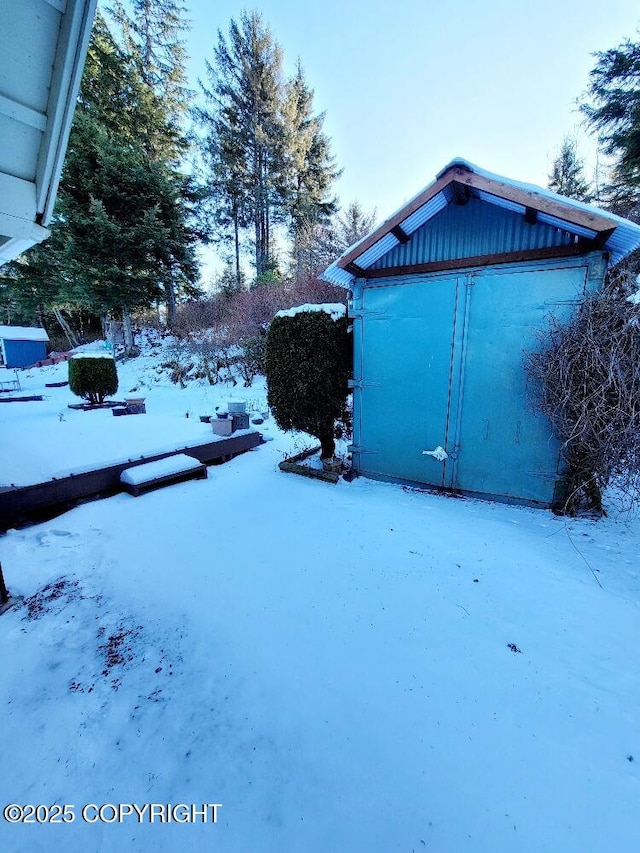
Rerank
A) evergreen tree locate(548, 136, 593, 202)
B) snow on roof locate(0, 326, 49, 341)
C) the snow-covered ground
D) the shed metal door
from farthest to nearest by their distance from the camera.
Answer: snow on roof locate(0, 326, 49, 341) < evergreen tree locate(548, 136, 593, 202) < the shed metal door < the snow-covered ground

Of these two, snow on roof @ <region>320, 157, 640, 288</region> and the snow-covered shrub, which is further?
snow on roof @ <region>320, 157, 640, 288</region>

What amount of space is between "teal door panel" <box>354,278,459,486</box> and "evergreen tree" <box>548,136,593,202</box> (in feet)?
56.1

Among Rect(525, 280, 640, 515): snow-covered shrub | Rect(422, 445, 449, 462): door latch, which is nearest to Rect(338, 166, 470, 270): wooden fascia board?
Rect(525, 280, 640, 515): snow-covered shrub

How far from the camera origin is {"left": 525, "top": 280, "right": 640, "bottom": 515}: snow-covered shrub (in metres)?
2.71

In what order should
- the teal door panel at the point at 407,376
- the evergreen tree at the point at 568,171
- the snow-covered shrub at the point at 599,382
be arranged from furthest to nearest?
1. the evergreen tree at the point at 568,171
2. the teal door panel at the point at 407,376
3. the snow-covered shrub at the point at 599,382

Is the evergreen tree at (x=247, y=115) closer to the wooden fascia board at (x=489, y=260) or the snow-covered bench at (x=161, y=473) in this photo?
the wooden fascia board at (x=489, y=260)

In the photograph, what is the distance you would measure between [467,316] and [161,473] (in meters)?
4.17

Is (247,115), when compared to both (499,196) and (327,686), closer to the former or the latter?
(499,196)

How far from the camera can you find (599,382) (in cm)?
283

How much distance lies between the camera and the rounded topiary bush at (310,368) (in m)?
4.36

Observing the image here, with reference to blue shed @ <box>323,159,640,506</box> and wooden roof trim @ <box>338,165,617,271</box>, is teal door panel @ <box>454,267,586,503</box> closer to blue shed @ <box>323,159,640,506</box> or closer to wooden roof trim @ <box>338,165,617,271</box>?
blue shed @ <box>323,159,640,506</box>

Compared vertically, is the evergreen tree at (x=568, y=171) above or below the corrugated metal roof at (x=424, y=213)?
above

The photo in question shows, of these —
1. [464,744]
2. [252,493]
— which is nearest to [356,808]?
[464,744]

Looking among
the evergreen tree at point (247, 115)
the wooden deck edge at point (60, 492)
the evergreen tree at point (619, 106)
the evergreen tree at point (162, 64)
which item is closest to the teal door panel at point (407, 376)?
the wooden deck edge at point (60, 492)
